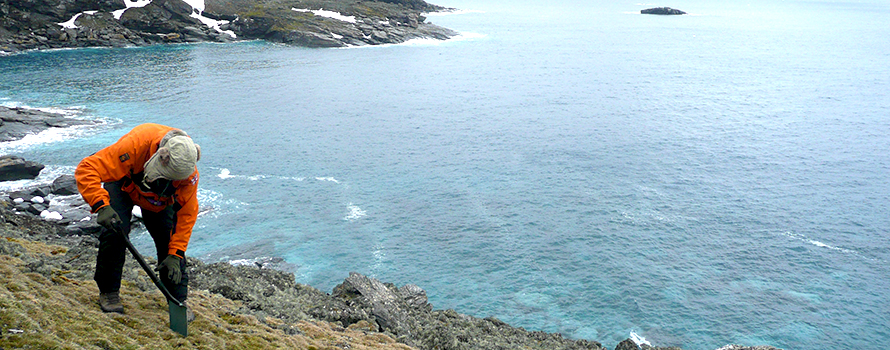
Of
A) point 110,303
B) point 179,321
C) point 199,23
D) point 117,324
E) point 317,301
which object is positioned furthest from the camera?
point 199,23

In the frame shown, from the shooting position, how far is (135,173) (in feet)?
34.6

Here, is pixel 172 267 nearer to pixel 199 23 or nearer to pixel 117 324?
pixel 117 324

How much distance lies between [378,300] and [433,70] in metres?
100

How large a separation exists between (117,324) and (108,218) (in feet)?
9.29

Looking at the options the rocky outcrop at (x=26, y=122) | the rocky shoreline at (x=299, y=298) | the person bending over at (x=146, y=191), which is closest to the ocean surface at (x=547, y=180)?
the rocky outcrop at (x=26, y=122)

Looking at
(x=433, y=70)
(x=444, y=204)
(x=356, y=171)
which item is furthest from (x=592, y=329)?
(x=433, y=70)

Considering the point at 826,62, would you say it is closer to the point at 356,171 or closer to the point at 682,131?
the point at 682,131

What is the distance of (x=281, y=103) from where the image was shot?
291ft

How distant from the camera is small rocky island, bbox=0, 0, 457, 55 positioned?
404ft

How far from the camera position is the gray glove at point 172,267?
36.4 ft

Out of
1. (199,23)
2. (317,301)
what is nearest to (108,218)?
(317,301)

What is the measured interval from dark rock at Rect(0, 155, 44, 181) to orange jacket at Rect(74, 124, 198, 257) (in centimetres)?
4498

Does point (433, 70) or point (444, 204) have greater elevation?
point (433, 70)

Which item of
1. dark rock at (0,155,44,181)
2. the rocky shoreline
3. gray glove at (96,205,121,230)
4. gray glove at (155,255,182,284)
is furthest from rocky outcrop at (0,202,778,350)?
dark rock at (0,155,44,181)
